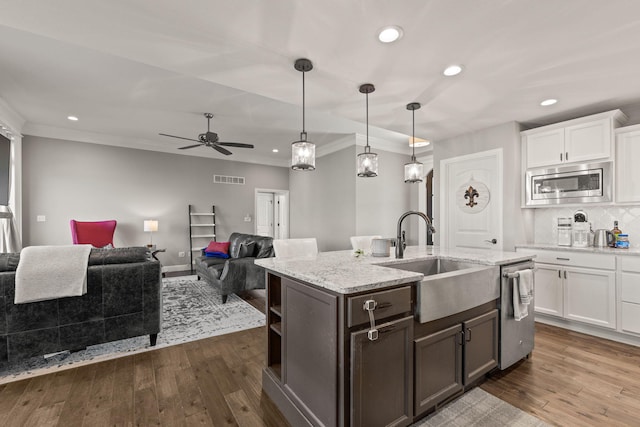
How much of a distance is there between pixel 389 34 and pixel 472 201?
284cm

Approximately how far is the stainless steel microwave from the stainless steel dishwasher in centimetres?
158

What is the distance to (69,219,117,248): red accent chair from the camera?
16.9ft

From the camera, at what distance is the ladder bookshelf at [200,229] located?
6575 millimetres

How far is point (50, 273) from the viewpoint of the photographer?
7.00 ft

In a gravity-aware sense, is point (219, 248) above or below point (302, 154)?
below

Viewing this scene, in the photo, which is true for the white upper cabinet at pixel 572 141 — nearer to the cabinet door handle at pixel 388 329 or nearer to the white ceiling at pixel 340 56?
the white ceiling at pixel 340 56

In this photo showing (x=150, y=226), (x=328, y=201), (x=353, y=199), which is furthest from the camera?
(x=328, y=201)

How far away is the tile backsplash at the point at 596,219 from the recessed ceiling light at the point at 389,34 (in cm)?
321

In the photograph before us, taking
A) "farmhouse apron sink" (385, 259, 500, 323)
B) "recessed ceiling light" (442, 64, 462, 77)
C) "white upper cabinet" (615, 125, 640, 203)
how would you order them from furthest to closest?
"white upper cabinet" (615, 125, 640, 203) < "recessed ceiling light" (442, 64, 462, 77) < "farmhouse apron sink" (385, 259, 500, 323)

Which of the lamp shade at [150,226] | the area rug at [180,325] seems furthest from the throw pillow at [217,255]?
the lamp shade at [150,226]

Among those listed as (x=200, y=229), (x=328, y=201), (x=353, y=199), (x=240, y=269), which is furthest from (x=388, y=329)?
(x=200, y=229)

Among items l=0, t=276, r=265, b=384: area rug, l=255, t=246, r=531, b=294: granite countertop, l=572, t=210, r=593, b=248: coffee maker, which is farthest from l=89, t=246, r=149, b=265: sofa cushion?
l=572, t=210, r=593, b=248: coffee maker

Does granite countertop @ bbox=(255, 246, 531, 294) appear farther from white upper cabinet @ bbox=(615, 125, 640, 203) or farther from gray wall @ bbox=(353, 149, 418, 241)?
gray wall @ bbox=(353, 149, 418, 241)

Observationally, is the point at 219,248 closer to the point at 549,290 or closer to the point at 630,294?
the point at 549,290
